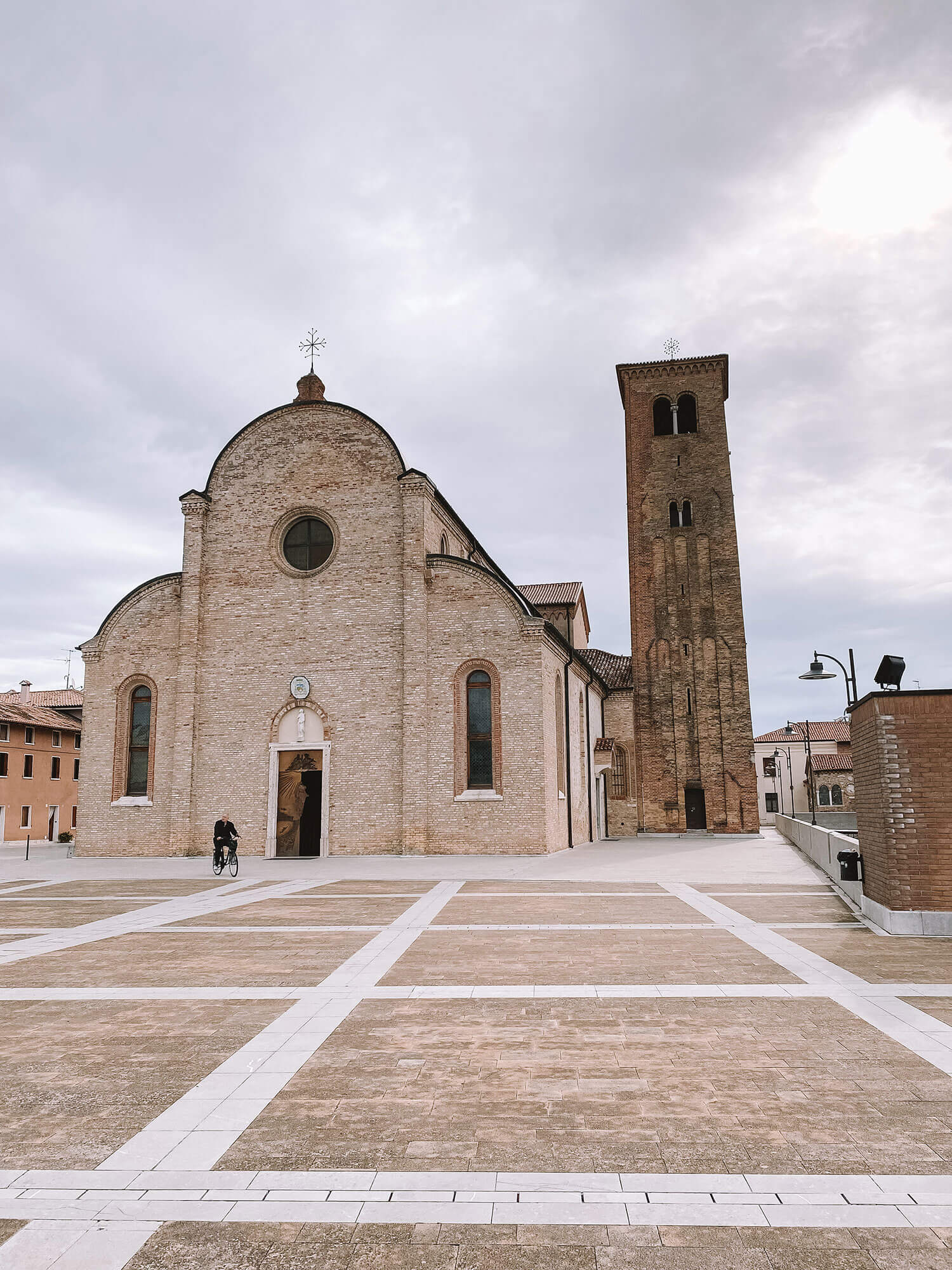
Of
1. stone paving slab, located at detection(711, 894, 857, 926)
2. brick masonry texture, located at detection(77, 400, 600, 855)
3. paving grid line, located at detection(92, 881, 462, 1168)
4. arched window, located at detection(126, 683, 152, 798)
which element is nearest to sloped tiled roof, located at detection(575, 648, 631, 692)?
brick masonry texture, located at detection(77, 400, 600, 855)

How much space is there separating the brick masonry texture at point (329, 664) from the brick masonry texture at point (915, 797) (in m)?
13.4

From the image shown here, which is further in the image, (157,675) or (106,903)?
(157,675)

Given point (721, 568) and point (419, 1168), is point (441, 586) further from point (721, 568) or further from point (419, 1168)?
point (419, 1168)

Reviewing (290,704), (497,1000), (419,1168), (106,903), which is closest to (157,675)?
(290,704)

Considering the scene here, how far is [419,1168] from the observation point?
392 centimetres

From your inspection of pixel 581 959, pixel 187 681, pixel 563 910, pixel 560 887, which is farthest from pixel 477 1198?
pixel 187 681

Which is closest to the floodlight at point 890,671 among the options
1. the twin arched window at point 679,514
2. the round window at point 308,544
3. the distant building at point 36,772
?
the round window at point 308,544

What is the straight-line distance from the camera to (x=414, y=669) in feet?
78.2

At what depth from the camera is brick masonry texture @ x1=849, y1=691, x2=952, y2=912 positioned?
998 cm

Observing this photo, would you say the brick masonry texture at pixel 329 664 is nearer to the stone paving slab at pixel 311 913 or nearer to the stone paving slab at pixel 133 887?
the stone paving slab at pixel 133 887

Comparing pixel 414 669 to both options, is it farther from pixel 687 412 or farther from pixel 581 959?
pixel 687 412

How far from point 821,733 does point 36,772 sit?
59.7 metres

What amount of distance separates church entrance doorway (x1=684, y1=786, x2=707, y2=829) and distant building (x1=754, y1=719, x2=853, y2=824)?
1358 inches

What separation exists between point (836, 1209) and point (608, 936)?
21.3 feet
